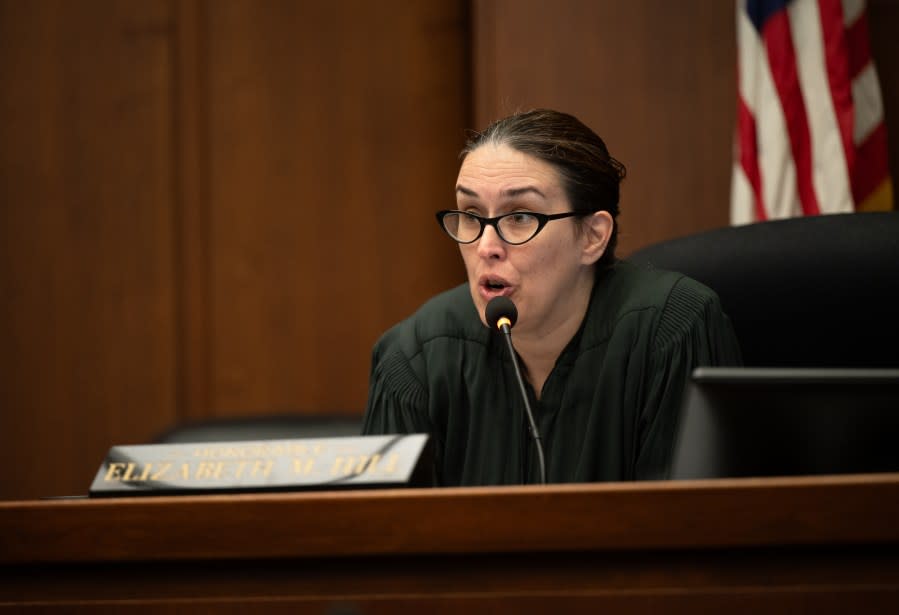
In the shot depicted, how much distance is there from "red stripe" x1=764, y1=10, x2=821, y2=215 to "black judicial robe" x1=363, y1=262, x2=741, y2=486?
101cm

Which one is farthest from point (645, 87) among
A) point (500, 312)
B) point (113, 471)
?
point (113, 471)

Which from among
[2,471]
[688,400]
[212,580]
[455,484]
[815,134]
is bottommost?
[2,471]

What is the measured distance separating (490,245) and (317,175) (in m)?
1.73

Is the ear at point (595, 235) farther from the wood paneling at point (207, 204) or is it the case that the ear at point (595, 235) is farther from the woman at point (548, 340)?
the wood paneling at point (207, 204)

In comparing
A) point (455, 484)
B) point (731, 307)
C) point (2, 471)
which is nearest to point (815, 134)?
point (731, 307)

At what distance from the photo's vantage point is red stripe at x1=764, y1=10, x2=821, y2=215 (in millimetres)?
2615

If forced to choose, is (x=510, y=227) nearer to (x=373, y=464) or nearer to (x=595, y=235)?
(x=595, y=235)

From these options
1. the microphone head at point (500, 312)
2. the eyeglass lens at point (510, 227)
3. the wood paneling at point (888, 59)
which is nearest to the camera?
the microphone head at point (500, 312)

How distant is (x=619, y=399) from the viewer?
5.38 ft

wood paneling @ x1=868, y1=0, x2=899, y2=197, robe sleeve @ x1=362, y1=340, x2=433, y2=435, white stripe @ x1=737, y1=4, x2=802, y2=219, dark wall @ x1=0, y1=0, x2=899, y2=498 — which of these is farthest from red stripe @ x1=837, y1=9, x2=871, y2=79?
robe sleeve @ x1=362, y1=340, x2=433, y2=435

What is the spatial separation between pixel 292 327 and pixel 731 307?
183 centimetres

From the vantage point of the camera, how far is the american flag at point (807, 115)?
8.51ft

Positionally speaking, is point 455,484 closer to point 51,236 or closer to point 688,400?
point 688,400

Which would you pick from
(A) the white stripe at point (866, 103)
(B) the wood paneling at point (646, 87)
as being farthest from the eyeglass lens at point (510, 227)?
(A) the white stripe at point (866, 103)
